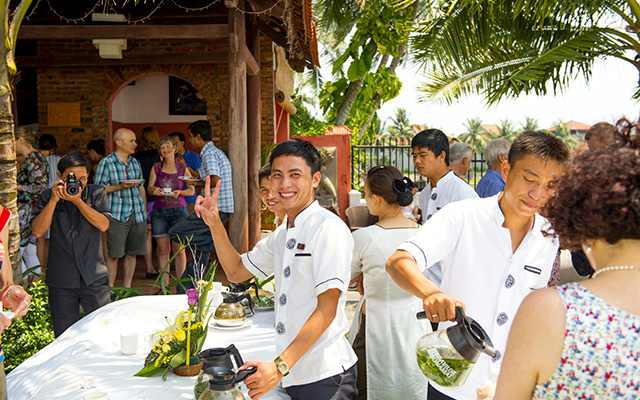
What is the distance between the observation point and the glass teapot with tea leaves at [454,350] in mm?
1584

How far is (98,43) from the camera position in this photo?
24.5 feet

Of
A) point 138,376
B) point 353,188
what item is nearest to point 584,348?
point 138,376

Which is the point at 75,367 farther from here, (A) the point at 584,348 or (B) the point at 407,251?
(A) the point at 584,348

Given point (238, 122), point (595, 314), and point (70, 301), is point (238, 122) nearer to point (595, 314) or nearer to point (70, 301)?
point (70, 301)

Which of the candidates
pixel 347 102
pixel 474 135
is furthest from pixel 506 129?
pixel 347 102

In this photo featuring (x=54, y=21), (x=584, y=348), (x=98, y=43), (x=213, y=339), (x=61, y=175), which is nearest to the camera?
(x=584, y=348)

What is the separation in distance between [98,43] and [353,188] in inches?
324

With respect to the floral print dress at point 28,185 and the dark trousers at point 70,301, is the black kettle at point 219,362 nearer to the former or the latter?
the dark trousers at point 70,301

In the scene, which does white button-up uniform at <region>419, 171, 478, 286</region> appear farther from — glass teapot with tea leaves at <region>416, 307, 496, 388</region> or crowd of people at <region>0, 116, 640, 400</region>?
glass teapot with tea leaves at <region>416, 307, 496, 388</region>

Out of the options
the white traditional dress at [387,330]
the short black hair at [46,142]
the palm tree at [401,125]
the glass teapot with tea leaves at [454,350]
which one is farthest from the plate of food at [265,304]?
the palm tree at [401,125]

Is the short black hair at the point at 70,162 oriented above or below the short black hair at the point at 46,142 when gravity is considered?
below

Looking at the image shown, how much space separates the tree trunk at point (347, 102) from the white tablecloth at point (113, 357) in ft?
38.9

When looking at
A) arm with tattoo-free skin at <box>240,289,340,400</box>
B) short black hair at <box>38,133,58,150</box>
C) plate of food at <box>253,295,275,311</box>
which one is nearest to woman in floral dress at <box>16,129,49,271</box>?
short black hair at <box>38,133,58,150</box>

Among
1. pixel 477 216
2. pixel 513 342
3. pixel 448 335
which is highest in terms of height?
pixel 477 216
